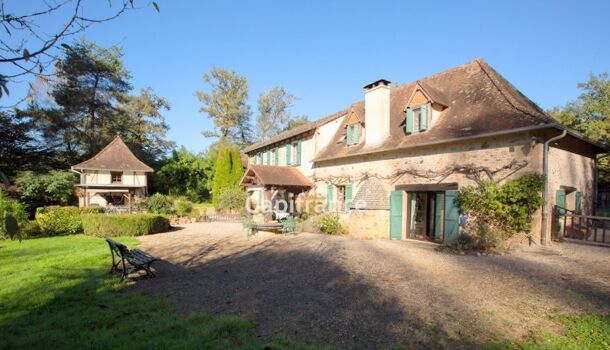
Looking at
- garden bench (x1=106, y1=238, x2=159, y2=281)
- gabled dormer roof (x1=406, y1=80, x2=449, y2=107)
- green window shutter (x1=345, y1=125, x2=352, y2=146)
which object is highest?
gabled dormer roof (x1=406, y1=80, x2=449, y2=107)

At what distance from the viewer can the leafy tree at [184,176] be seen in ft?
118

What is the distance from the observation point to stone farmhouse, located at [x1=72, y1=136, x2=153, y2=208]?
28469 mm

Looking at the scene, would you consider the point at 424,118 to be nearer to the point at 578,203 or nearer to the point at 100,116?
the point at 578,203

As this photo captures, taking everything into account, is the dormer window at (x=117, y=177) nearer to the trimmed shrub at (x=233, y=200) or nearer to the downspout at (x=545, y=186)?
the trimmed shrub at (x=233, y=200)

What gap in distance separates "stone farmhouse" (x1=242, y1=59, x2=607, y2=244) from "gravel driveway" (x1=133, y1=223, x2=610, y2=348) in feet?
9.02

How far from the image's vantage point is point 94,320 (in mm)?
4801

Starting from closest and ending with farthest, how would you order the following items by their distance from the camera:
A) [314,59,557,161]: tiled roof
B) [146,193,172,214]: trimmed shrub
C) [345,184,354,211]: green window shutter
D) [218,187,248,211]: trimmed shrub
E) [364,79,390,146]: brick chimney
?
1. [314,59,557,161]: tiled roof
2. [364,79,390,146]: brick chimney
3. [345,184,354,211]: green window shutter
4. [146,193,172,214]: trimmed shrub
5. [218,187,248,211]: trimmed shrub

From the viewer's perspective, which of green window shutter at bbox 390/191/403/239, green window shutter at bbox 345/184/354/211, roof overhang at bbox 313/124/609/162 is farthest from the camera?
green window shutter at bbox 345/184/354/211

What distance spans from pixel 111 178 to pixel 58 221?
15.8 metres

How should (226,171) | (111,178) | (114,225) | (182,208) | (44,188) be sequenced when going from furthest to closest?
1. (226,171)
2. (111,178)
3. (182,208)
4. (44,188)
5. (114,225)

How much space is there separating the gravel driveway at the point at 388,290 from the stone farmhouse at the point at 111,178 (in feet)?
77.8

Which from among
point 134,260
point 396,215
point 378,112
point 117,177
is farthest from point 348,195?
point 117,177

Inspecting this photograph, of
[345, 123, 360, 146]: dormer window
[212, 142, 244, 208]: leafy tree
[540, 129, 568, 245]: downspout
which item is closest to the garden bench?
[540, 129, 568, 245]: downspout

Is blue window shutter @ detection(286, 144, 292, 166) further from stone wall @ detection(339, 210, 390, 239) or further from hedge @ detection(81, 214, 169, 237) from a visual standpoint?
hedge @ detection(81, 214, 169, 237)
